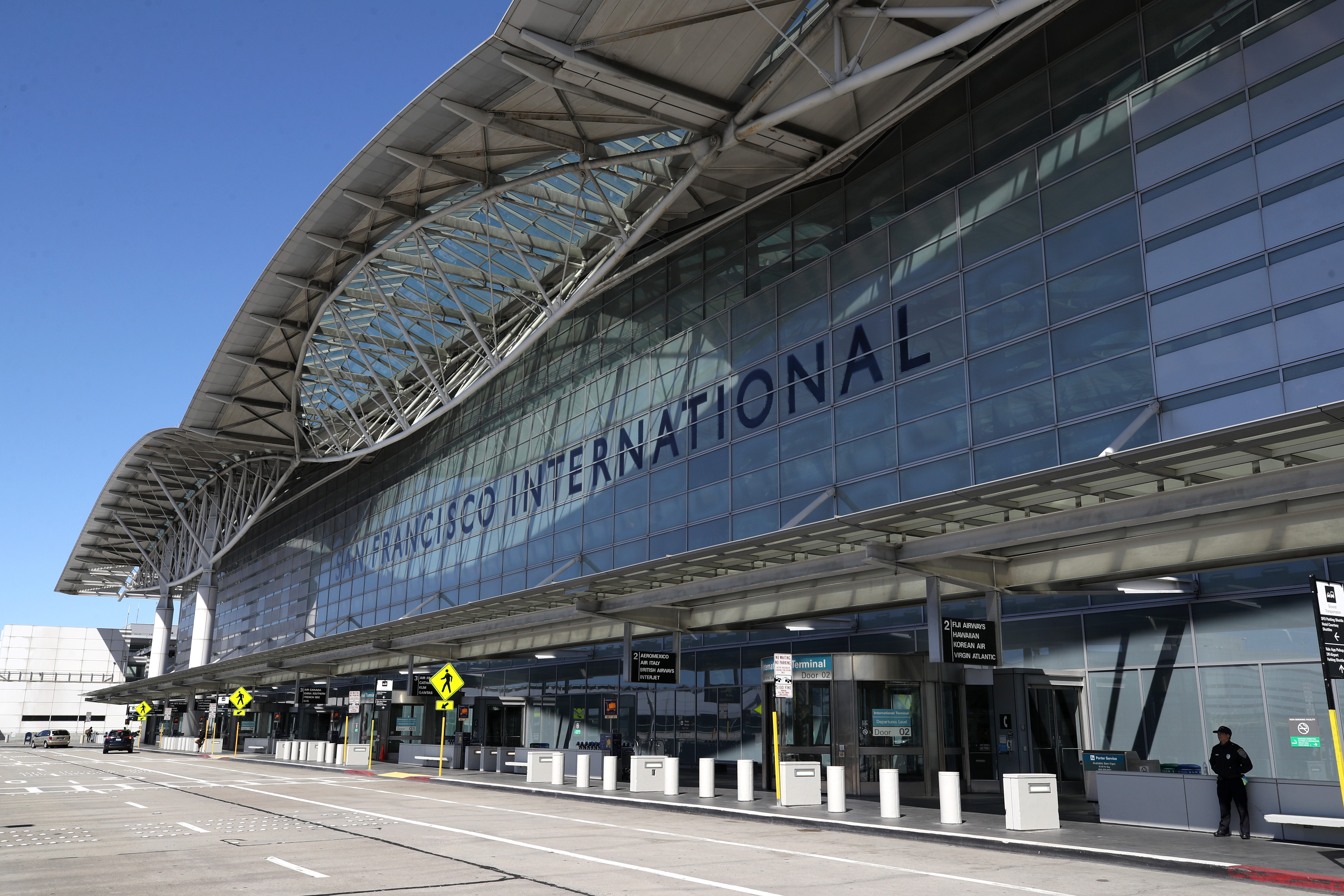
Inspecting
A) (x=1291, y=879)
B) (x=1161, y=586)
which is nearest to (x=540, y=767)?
(x=1161, y=586)

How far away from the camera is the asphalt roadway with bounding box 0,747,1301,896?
11.2 m

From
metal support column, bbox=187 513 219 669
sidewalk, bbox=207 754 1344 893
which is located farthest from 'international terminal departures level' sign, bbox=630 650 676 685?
metal support column, bbox=187 513 219 669

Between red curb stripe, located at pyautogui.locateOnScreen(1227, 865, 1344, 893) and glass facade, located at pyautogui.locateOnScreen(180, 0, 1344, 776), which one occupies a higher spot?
glass facade, located at pyautogui.locateOnScreen(180, 0, 1344, 776)

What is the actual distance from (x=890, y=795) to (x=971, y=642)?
10.1 feet

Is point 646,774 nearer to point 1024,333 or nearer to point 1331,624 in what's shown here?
point 1024,333

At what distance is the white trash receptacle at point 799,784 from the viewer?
68.4 feet

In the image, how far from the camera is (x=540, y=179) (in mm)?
28297

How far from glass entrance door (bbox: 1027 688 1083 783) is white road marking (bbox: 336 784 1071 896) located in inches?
451

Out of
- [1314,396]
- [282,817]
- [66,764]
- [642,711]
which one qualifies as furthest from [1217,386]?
[66,764]

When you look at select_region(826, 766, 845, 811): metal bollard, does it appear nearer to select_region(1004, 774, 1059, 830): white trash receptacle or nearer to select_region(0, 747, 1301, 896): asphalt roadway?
select_region(0, 747, 1301, 896): asphalt roadway

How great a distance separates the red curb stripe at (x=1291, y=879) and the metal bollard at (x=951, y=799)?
5493mm

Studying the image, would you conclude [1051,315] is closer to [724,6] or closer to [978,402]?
[978,402]

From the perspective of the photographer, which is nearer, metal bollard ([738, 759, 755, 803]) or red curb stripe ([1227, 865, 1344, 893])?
red curb stripe ([1227, 865, 1344, 893])

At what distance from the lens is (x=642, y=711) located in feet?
124
